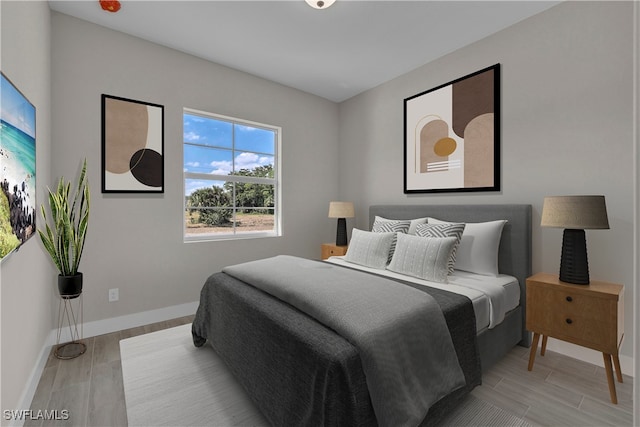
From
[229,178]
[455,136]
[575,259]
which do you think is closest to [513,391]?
[575,259]

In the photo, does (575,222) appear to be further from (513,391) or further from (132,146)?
(132,146)

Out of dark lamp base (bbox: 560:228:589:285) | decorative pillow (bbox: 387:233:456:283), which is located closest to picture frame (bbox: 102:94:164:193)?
decorative pillow (bbox: 387:233:456:283)

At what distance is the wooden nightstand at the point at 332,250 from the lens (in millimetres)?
3713

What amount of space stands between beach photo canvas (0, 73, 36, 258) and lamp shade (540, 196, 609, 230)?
3.12m

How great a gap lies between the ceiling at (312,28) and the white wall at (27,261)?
2.38 ft

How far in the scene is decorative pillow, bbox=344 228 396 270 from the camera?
8.78ft

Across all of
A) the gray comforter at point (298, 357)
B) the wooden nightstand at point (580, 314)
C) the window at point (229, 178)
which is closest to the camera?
the gray comforter at point (298, 357)

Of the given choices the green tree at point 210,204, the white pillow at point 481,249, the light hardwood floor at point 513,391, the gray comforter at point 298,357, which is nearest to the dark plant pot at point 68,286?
the light hardwood floor at point 513,391

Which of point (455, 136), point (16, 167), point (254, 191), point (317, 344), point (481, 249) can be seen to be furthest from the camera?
point (254, 191)

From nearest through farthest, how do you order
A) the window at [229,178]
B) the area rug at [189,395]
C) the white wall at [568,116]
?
the area rug at [189,395], the white wall at [568,116], the window at [229,178]

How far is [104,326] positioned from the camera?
2666mm

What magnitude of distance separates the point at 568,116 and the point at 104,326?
4.36 metres

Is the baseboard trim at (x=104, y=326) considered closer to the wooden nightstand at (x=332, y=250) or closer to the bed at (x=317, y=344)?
the bed at (x=317, y=344)

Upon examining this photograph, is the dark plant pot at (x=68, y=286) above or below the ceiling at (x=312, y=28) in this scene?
below
